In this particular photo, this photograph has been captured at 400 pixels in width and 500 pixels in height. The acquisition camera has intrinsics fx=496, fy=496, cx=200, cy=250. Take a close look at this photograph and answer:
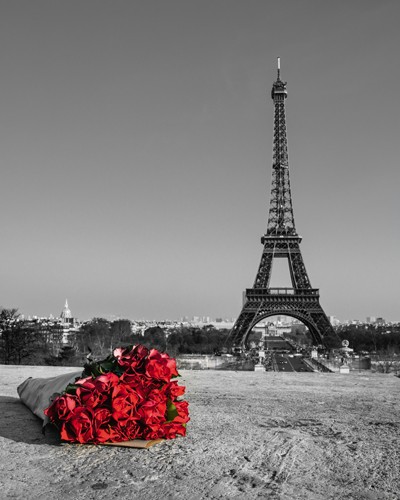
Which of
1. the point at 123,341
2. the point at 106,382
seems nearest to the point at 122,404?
the point at 106,382

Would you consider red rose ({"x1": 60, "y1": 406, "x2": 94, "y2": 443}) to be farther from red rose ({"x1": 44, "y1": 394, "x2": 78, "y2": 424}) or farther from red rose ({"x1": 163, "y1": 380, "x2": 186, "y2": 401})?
red rose ({"x1": 163, "y1": 380, "x2": 186, "y2": 401})

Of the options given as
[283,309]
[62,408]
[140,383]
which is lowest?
[62,408]

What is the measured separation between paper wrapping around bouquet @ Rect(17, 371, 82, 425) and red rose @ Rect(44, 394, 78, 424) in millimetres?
427

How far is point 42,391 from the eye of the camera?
3.33m

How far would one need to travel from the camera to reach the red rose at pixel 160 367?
2479mm

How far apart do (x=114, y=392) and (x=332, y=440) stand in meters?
1.12

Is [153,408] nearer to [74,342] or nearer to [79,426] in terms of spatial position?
[79,426]

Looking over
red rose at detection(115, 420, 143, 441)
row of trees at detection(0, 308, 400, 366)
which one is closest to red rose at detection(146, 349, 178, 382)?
red rose at detection(115, 420, 143, 441)

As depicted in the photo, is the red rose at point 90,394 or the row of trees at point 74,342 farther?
the row of trees at point 74,342

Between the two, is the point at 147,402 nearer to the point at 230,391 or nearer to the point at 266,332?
the point at 230,391

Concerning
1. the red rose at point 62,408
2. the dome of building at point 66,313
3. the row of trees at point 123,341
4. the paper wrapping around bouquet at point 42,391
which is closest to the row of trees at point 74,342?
the row of trees at point 123,341

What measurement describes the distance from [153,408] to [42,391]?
1.29 metres

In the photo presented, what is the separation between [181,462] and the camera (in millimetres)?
2109

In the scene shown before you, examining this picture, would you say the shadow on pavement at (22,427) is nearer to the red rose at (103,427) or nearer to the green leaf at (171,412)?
the red rose at (103,427)
